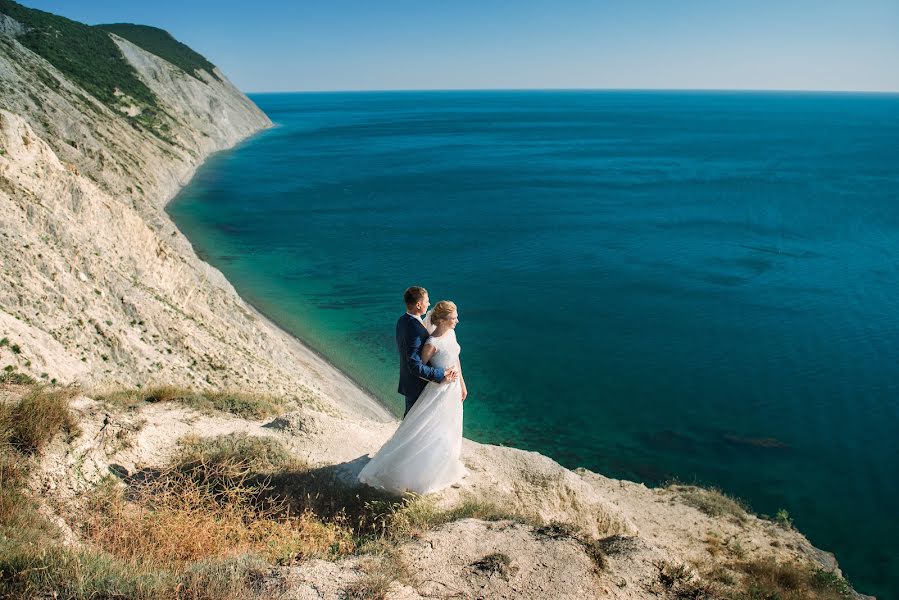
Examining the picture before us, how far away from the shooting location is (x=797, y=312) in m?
28.3

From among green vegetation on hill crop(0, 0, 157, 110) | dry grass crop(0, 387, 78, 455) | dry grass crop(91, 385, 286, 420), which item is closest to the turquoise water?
dry grass crop(91, 385, 286, 420)

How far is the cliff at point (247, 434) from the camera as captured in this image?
19.5ft

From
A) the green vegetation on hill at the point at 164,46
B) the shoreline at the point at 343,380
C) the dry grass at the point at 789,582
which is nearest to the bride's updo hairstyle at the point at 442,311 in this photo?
the dry grass at the point at 789,582

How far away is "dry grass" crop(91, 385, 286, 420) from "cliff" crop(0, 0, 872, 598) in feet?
0.23

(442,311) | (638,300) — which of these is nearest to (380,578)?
(442,311)

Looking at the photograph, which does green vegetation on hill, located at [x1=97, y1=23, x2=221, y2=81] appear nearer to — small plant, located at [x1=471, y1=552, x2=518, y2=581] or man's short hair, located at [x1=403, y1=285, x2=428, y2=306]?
man's short hair, located at [x1=403, y1=285, x2=428, y2=306]

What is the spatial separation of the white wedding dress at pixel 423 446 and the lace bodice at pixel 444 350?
88 mm

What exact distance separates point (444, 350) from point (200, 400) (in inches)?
250

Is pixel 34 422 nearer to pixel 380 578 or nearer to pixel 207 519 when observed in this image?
pixel 207 519

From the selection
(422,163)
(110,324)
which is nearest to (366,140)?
(422,163)

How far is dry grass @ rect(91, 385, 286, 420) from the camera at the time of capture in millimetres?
10161

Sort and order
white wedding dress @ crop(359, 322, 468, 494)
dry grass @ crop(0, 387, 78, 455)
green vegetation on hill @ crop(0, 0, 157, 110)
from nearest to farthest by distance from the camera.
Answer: dry grass @ crop(0, 387, 78, 455)
white wedding dress @ crop(359, 322, 468, 494)
green vegetation on hill @ crop(0, 0, 157, 110)

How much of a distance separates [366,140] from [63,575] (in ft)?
356

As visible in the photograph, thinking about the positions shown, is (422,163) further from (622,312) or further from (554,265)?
(622,312)
